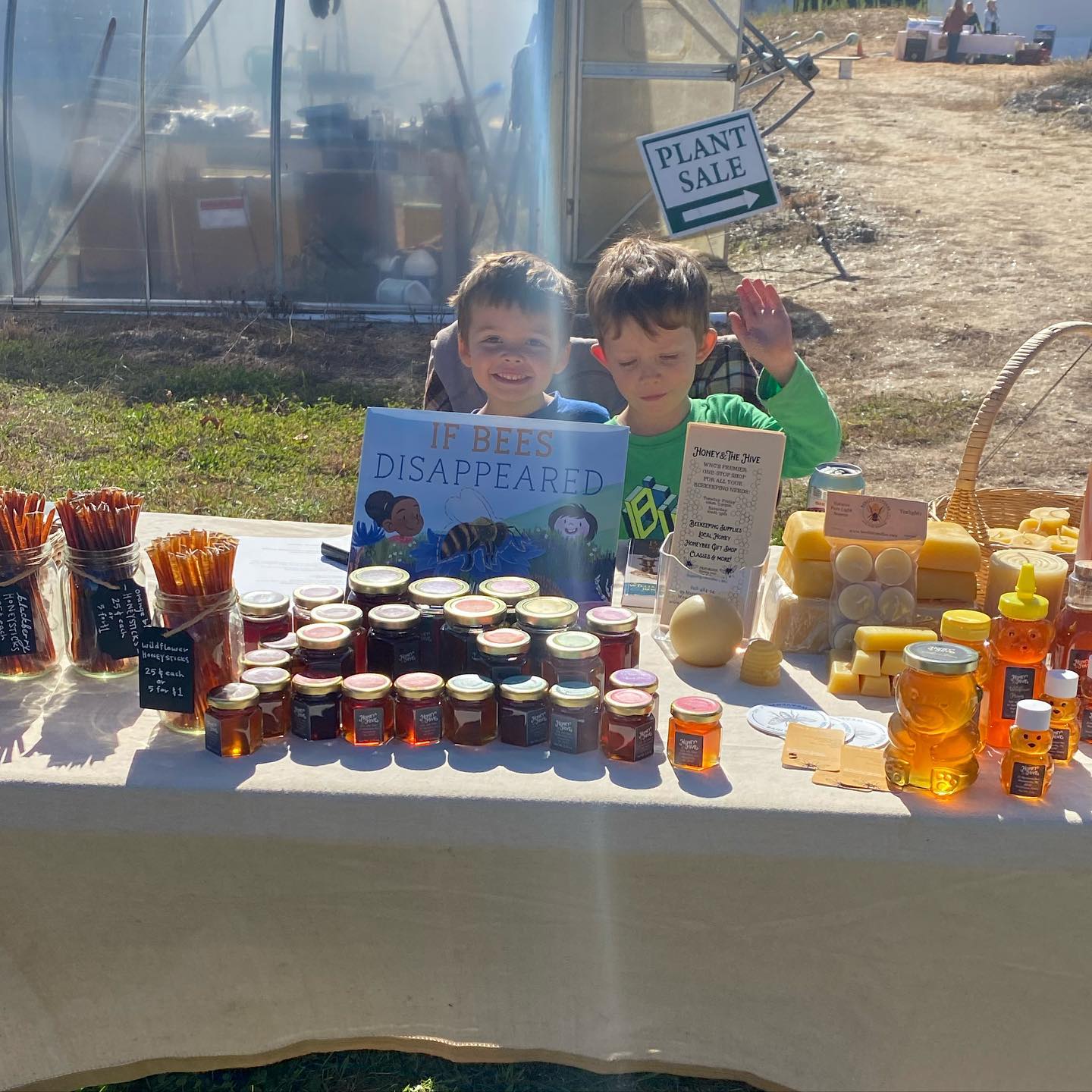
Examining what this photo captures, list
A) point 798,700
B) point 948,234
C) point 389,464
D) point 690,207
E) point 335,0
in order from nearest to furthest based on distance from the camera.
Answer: point 798,700, point 389,464, point 690,207, point 335,0, point 948,234

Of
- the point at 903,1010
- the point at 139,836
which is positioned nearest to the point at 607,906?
the point at 903,1010

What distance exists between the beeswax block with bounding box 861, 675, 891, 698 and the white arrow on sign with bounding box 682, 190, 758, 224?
3499 millimetres

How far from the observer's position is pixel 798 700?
1.73 m

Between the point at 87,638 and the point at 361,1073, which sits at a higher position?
the point at 87,638

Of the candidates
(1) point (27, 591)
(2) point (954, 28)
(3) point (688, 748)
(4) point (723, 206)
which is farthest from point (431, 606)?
(2) point (954, 28)

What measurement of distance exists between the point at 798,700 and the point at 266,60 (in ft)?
25.8

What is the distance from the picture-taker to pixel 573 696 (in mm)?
1492

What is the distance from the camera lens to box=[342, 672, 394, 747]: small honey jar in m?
1.50

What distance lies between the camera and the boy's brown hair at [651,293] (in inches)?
88.7

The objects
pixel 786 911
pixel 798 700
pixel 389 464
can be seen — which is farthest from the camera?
pixel 389 464

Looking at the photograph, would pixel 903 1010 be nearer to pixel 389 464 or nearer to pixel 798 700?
pixel 798 700

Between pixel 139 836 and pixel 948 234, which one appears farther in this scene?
pixel 948 234

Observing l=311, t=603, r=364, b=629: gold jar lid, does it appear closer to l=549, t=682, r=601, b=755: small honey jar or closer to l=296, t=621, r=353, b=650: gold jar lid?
l=296, t=621, r=353, b=650: gold jar lid

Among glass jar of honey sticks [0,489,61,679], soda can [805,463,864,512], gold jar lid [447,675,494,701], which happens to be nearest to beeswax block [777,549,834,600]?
soda can [805,463,864,512]
